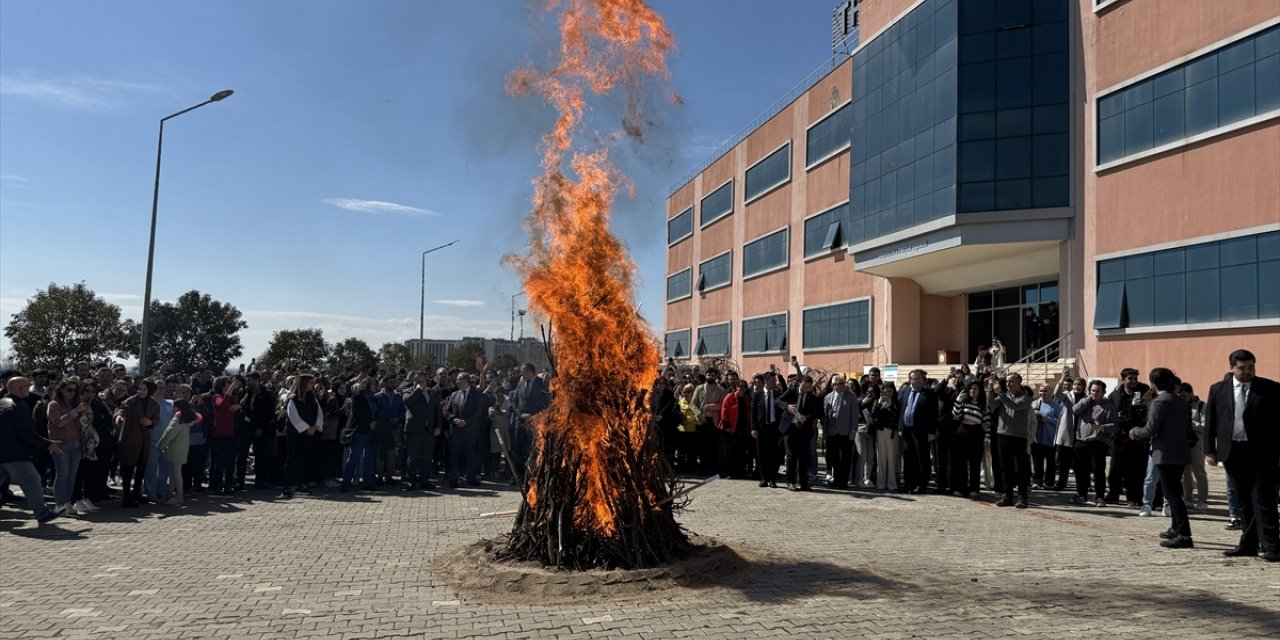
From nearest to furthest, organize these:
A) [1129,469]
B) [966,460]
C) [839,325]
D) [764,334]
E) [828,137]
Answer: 1. [1129,469]
2. [966,460]
3. [839,325]
4. [828,137]
5. [764,334]

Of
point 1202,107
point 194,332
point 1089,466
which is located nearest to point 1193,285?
point 1202,107

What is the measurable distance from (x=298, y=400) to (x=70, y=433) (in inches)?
118

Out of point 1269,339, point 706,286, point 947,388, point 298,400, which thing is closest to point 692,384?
point 947,388

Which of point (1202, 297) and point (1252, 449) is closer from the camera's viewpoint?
point (1252, 449)

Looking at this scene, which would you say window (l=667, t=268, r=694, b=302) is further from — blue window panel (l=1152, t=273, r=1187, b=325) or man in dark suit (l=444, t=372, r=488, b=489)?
man in dark suit (l=444, t=372, r=488, b=489)

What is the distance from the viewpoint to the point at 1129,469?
39.8ft

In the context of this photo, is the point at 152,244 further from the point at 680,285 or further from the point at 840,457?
the point at 680,285

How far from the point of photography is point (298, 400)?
12961 mm

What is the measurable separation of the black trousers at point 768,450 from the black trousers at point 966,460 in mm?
2852

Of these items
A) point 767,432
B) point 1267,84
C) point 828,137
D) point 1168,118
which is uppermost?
point 828,137

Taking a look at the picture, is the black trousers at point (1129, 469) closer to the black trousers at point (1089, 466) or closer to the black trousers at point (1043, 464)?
the black trousers at point (1089, 466)

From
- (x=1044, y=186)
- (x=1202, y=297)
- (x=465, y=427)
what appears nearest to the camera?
(x=465, y=427)

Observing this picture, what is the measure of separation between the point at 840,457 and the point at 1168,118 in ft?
48.6

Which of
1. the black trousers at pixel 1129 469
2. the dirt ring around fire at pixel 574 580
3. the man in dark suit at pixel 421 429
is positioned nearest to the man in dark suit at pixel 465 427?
the man in dark suit at pixel 421 429
